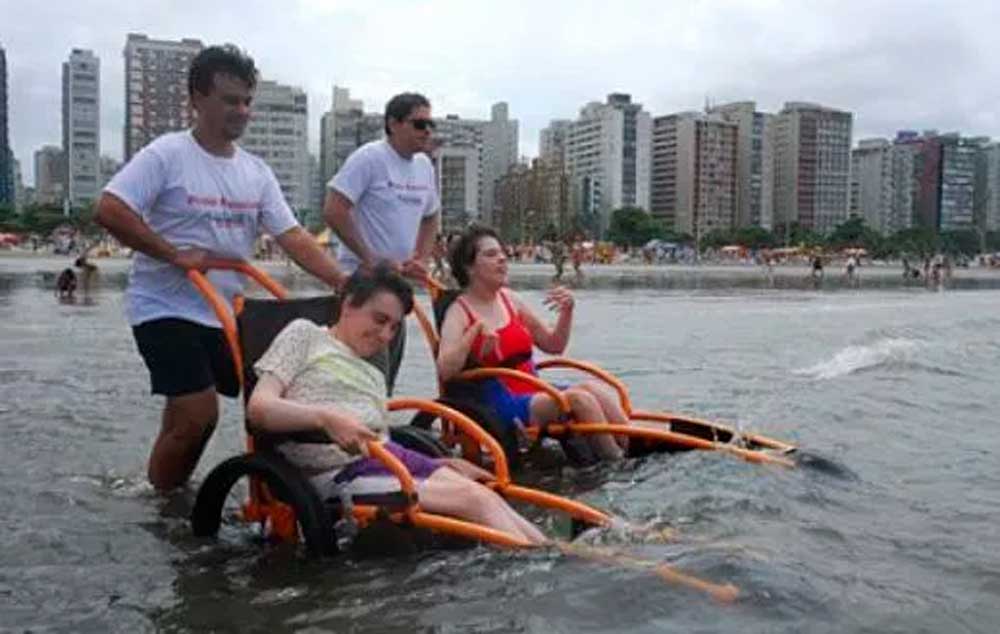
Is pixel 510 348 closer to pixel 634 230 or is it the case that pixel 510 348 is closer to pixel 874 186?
pixel 634 230

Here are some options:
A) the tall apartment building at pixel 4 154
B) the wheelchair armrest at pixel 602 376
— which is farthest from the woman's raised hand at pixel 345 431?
the tall apartment building at pixel 4 154

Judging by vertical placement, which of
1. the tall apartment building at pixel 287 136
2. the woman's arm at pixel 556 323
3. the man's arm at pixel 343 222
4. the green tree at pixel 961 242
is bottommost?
the woman's arm at pixel 556 323

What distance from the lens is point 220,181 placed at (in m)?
5.34

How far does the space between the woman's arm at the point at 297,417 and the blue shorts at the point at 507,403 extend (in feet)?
6.41

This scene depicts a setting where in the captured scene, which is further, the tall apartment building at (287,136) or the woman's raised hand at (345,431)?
the tall apartment building at (287,136)

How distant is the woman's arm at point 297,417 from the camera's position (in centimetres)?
399

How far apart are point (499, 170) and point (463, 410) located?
141 metres

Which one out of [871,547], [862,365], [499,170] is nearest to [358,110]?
[499,170]

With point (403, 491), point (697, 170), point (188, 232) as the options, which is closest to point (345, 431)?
point (403, 491)

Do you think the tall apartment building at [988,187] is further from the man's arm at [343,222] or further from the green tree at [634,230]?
the man's arm at [343,222]

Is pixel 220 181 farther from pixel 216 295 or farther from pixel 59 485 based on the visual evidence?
pixel 59 485

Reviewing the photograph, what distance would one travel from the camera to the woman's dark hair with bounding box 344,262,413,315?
171 inches

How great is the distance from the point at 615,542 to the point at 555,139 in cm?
16812

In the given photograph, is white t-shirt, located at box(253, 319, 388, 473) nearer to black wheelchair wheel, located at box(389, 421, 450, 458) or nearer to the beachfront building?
black wheelchair wheel, located at box(389, 421, 450, 458)
